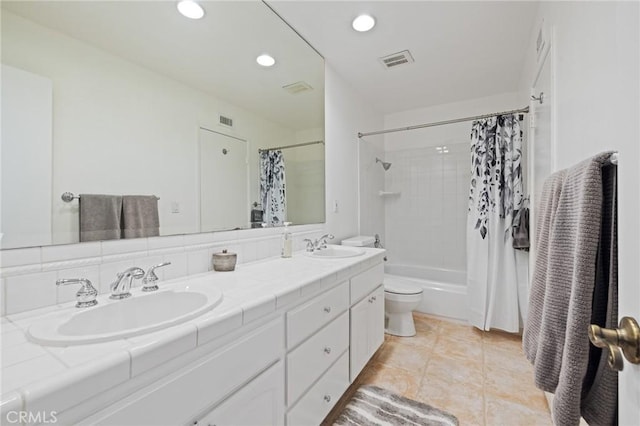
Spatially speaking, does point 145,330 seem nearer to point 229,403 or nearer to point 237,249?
point 229,403

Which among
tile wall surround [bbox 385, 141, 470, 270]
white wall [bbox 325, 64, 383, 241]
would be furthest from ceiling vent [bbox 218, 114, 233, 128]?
tile wall surround [bbox 385, 141, 470, 270]

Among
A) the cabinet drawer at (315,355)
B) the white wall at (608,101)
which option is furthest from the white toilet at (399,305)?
the white wall at (608,101)

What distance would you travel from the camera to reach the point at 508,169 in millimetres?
2424

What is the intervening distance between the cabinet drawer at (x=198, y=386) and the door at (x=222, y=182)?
2.37 feet

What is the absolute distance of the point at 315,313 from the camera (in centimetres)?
125

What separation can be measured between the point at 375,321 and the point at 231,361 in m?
1.31

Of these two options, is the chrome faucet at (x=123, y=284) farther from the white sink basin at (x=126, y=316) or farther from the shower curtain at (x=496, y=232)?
the shower curtain at (x=496, y=232)

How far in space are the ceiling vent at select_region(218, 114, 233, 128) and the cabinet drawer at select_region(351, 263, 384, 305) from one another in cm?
115

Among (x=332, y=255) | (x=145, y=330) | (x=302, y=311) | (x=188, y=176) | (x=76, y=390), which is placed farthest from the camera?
(x=332, y=255)

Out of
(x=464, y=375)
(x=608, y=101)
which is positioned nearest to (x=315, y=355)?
(x=464, y=375)

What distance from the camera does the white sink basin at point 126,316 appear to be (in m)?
0.66

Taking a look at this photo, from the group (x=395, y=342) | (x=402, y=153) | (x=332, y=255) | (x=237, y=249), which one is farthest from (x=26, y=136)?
(x=402, y=153)

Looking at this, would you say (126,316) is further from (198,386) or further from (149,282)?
(198,386)

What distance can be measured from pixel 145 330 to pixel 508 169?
281cm
